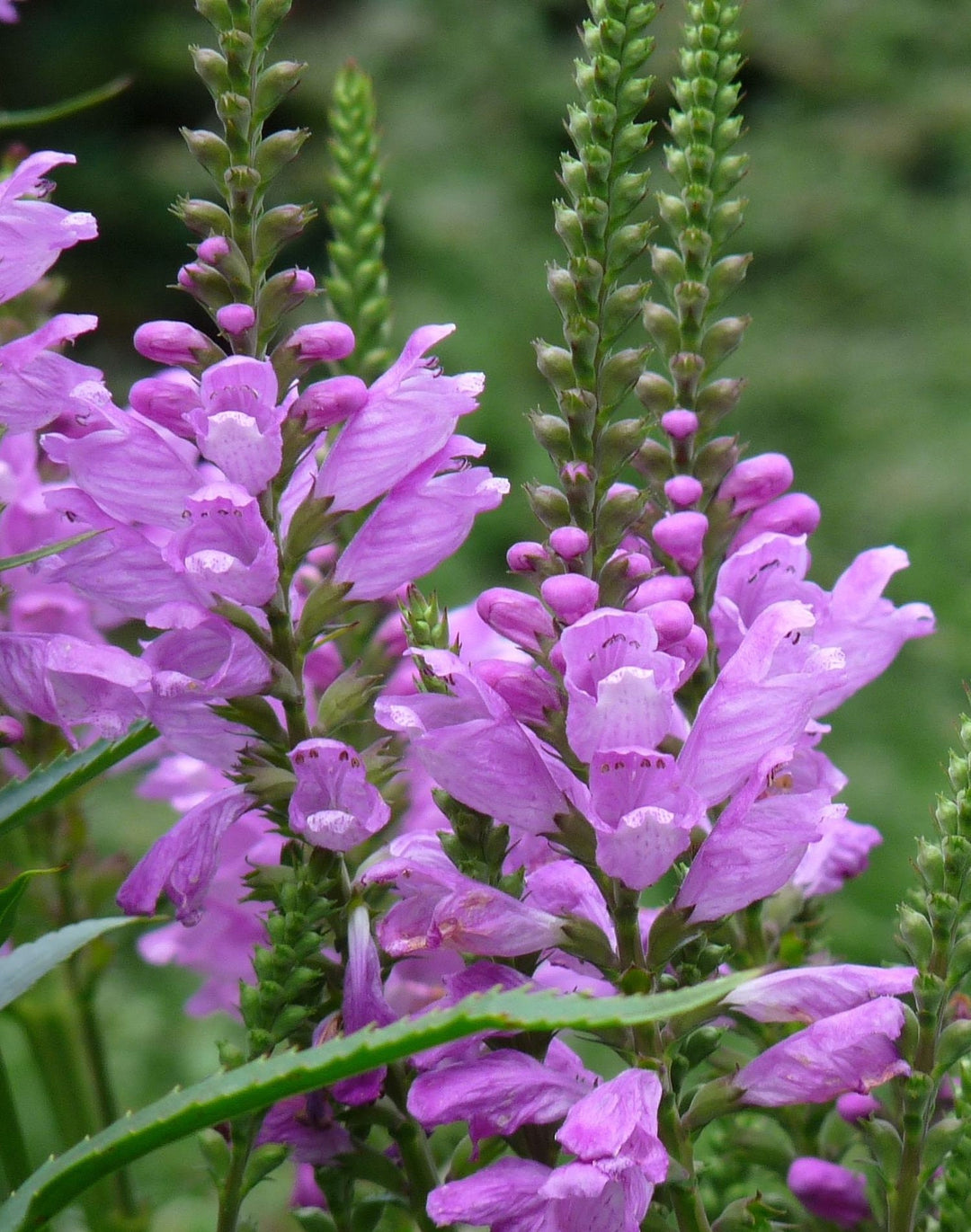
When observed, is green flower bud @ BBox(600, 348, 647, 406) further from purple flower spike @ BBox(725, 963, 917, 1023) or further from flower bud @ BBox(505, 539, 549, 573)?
purple flower spike @ BBox(725, 963, 917, 1023)

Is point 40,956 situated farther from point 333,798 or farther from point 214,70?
point 214,70

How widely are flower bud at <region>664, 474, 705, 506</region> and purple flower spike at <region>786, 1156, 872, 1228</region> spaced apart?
0.20 meters

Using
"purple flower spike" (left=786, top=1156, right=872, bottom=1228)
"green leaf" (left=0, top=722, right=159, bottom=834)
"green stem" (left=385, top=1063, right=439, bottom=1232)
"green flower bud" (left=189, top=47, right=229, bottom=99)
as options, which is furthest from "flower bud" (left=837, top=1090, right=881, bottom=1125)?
"green flower bud" (left=189, top=47, right=229, bottom=99)

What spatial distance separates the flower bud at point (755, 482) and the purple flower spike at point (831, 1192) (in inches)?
7.8

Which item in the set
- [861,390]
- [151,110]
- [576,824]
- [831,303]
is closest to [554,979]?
[576,824]

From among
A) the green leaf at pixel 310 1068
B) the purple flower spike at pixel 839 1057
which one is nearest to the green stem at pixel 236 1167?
the green leaf at pixel 310 1068

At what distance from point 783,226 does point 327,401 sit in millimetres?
2460

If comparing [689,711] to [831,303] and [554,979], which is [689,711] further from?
[831,303]

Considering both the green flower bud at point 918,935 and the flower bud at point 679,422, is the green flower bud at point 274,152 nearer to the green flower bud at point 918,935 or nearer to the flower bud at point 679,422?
the flower bud at point 679,422

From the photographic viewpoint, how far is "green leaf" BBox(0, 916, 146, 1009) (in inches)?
14.7

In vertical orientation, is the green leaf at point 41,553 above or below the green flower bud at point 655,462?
above

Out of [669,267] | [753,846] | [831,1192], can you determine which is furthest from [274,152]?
[831,1192]

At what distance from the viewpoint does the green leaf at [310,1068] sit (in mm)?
292

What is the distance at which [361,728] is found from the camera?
0.47 meters
